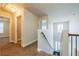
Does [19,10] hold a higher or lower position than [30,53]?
higher

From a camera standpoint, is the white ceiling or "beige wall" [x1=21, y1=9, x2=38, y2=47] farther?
"beige wall" [x1=21, y1=9, x2=38, y2=47]

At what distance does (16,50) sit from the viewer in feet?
5.56

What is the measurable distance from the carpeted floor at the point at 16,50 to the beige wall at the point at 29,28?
0.08 meters

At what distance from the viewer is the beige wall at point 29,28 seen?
Result: 5.68ft

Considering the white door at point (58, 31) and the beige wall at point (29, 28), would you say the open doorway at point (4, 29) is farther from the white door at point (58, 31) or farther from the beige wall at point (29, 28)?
the white door at point (58, 31)

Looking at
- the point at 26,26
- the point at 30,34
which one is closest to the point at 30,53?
the point at 30,34

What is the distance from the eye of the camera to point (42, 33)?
68.1 inches

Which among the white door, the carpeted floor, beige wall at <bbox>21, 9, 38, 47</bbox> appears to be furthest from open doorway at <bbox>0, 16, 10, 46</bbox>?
the white door

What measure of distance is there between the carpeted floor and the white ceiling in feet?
1.66

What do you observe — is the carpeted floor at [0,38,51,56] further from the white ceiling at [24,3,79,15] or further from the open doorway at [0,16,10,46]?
the white ceiling at [24,3,79,15]

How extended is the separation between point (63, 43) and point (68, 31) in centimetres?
20

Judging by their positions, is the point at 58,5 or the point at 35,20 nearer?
the point at 58,5

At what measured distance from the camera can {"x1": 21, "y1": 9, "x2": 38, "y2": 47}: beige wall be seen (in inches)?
68.2

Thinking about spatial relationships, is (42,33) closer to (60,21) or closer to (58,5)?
(60,21)
